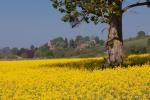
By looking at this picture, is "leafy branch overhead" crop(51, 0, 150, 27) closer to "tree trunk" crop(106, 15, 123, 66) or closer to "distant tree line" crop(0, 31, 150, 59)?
"tree trunk" crop(106, 15, 123, 66)

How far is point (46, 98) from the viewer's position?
14.5 metres

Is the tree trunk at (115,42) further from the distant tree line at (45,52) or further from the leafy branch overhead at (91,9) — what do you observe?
the distant tree line at (45,52)

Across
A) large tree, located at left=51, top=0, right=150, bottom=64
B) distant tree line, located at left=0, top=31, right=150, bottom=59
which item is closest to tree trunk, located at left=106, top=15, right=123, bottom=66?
large tree, located at left=51, top=0, right=150, bottom=64

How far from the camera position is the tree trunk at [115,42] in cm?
3164

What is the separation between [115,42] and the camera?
31844mm

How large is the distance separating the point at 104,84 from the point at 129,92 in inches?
118

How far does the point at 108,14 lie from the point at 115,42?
2.54 metres

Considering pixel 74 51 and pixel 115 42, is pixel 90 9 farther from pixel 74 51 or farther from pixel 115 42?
pixel 74 51

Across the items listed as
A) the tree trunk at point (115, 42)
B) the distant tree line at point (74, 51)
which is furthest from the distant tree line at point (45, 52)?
the tree trunk at point (115, 42)

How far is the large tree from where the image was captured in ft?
95.8

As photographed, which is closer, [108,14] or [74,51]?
[108,14]

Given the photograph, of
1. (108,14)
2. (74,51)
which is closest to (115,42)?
(108,14)

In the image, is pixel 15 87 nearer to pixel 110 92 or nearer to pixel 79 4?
pixel 110 92

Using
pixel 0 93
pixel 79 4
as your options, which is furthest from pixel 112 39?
pixel 0 93
